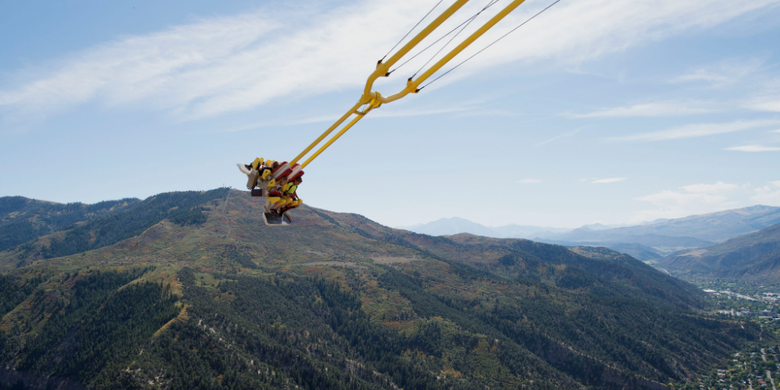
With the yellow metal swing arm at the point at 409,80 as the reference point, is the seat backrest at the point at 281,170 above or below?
below

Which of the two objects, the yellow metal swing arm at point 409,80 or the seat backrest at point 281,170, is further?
the seat backrest at point 281,170

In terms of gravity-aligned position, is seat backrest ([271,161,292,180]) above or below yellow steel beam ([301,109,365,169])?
below

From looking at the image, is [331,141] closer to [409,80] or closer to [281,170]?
[281,170]

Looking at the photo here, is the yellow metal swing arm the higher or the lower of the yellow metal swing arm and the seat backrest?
the higher

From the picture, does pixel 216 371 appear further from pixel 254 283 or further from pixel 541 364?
pixel 541 364

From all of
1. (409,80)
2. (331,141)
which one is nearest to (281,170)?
(331,141)

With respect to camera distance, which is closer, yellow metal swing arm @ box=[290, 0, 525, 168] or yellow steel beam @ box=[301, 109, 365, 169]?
yellow metal swing arm @ box=[290, 0, 525, 168]

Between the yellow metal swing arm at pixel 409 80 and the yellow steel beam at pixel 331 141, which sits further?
the yellow steel beam at pixel 331 141

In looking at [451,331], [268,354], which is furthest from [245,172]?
[451,331]
